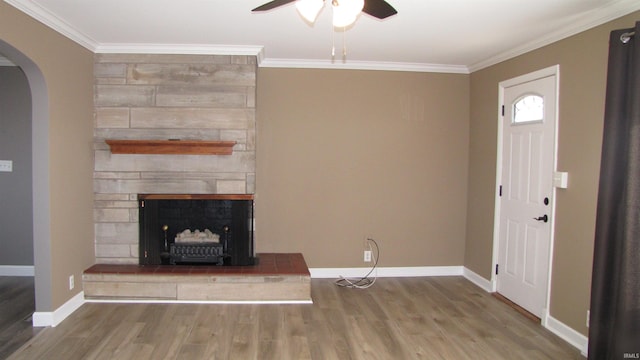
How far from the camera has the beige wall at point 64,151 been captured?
3.20m

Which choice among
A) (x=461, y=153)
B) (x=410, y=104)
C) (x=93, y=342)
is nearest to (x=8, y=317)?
(x=93, y=342)

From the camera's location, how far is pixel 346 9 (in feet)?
6.26

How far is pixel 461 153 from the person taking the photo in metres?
4.95

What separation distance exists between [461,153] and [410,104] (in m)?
0.87

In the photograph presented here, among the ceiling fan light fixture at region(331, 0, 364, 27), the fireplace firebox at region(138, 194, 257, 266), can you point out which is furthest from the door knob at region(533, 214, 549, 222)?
the fireplace firebox at region(138, 194, 257, 266)

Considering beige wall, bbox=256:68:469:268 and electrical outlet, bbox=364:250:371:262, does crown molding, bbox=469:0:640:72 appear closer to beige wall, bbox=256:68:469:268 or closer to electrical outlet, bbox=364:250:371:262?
beige wall, bbox=256:68:469:268

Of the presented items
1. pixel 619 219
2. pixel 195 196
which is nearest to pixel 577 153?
pixel 619 219

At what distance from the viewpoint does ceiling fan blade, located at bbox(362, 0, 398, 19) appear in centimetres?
204

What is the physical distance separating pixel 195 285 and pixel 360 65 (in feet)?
9.79

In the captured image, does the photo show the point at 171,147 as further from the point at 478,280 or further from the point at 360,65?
the point at 478,280

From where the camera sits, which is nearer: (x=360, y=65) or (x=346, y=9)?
(x=346, y=9)

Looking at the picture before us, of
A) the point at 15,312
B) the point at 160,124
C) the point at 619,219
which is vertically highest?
the point at 160,124

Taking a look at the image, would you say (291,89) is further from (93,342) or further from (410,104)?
(93,342)

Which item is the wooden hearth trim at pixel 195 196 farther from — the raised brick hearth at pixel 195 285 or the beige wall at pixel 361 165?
the raised brick hearth at pixel 195 285
